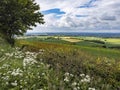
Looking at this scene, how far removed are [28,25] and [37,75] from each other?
1041 inches

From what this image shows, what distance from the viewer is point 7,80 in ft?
33.7

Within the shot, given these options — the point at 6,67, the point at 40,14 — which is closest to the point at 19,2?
the point at 40,14

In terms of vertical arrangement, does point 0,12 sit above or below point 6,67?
above

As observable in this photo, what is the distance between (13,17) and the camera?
33.6 m

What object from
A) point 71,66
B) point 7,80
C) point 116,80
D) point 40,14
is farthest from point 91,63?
point 40,14

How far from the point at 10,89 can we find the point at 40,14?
2792 cm

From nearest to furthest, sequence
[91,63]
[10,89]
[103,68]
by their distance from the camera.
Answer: [10,89] → [103,68] → [91,63]

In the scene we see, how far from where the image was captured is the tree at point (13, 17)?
108 ft

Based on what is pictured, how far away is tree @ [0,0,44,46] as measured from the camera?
3288cm

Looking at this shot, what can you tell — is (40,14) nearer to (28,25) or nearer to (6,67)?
(28,25)

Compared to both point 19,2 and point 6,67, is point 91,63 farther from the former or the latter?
point 19,2

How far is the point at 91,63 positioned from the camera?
13172mm

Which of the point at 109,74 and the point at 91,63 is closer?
the point at 109,74

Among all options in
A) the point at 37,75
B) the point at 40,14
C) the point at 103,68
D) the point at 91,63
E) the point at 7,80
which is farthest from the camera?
the point at 40,14
